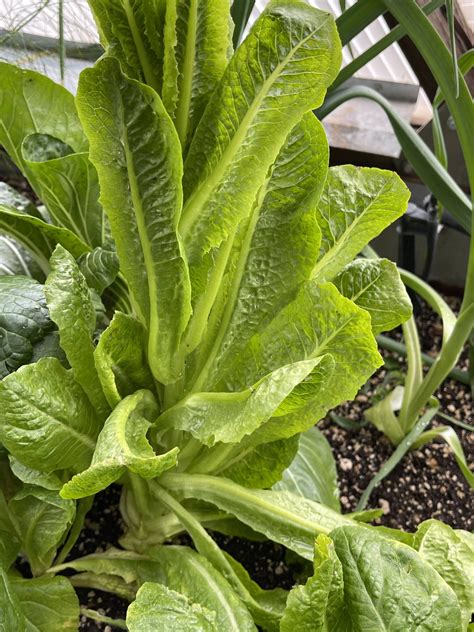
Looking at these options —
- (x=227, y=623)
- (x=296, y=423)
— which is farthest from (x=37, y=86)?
(x=227, y=623)

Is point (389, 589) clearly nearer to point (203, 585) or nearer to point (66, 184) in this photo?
point (203, 585)

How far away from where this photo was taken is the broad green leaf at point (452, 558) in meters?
0.58

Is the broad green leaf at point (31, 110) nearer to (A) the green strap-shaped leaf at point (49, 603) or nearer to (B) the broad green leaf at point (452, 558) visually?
(A) the green strap-shaped leaf at point (49, 603)

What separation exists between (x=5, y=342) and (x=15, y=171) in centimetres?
66

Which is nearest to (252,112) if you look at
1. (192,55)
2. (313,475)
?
(192,55)

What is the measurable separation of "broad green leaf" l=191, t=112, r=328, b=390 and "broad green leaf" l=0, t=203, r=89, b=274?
15 centimetres

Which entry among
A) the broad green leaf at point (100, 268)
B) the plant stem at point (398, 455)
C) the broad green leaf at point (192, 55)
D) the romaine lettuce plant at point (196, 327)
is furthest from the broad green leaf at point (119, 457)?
the plant stem at point (398, 455)

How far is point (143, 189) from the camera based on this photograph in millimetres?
517

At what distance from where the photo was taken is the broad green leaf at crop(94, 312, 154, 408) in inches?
21.6

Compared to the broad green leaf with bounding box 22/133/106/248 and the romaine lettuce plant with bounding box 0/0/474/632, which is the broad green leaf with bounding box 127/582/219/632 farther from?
the broad green leaf with bounding box 22/133/106/248

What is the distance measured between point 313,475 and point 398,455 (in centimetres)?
14

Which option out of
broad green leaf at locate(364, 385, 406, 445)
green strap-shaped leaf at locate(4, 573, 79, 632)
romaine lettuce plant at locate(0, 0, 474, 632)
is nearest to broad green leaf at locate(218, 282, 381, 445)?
romaine lettuce plant at locate(0, 0, 474, 632)

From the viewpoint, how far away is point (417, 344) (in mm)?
923

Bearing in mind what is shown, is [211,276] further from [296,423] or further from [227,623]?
[227,623]
